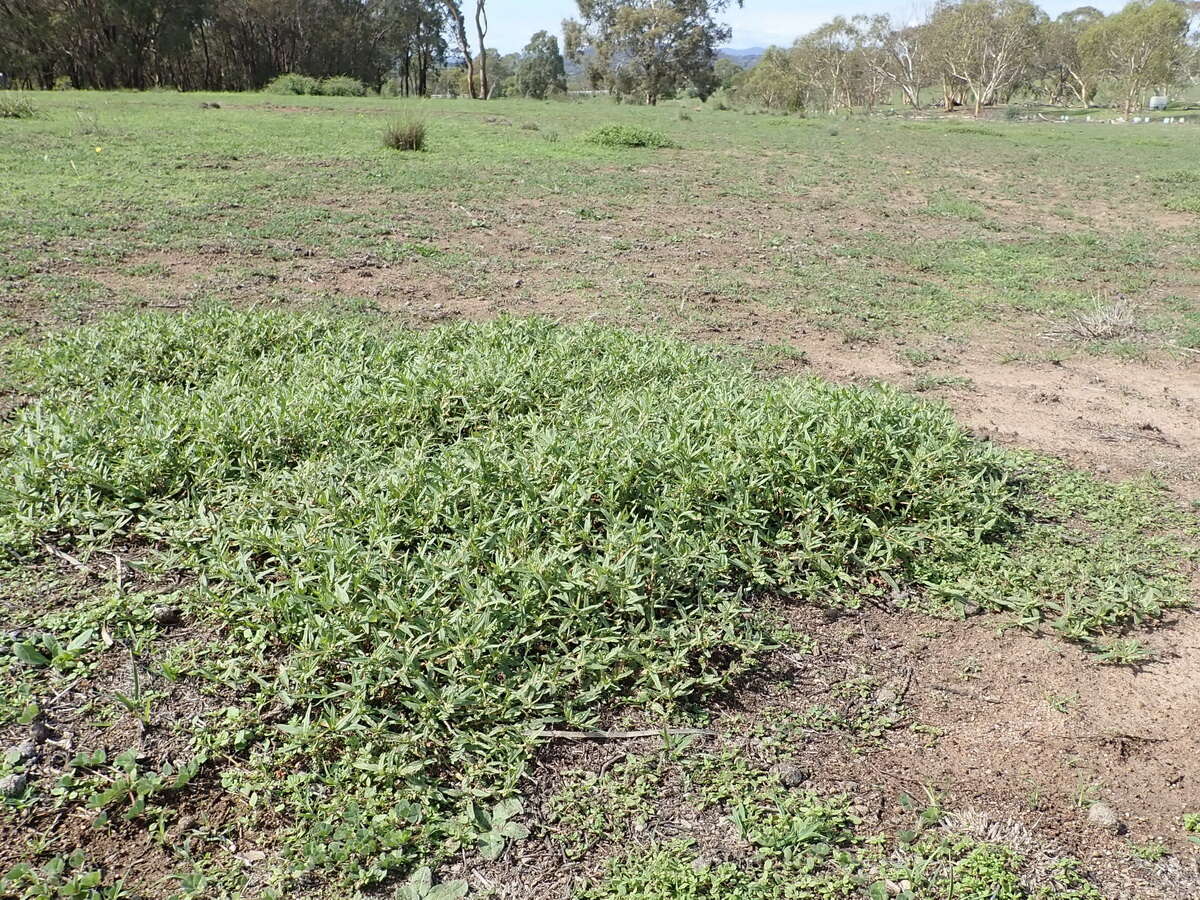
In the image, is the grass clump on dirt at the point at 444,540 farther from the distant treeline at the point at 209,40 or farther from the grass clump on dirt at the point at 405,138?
the distant treeline at the point at 209,40

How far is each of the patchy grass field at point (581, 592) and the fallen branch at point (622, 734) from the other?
0.01 meters

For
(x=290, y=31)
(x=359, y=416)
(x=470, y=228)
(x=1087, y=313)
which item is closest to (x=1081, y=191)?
(x=1087, y=313)

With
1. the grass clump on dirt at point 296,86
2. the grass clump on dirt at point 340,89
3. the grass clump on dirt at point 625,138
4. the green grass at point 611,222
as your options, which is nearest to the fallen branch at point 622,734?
the green grass at point 611,222

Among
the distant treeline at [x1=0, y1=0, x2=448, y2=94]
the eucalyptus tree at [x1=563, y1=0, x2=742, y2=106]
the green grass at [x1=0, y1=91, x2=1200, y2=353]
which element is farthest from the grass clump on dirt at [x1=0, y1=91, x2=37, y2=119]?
the eucalyptus tree at [x1=563, y1=0, x2=742, y2=106]

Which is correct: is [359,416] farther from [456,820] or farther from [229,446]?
[456,820]

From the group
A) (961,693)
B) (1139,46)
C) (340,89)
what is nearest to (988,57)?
(1139,46)

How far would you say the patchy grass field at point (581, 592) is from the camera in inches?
71.4

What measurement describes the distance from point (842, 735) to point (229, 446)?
88.0 inches

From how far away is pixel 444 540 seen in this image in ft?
8.50

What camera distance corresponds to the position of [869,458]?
3158 mm

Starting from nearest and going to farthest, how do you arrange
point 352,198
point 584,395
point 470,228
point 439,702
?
point 439,702, point 584,395, point 470,228, point 352,198

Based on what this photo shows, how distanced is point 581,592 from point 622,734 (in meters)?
0.45

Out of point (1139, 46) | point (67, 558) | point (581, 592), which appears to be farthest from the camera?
point (1139, 46)

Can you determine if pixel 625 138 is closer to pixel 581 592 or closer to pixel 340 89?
pixel 581 592
